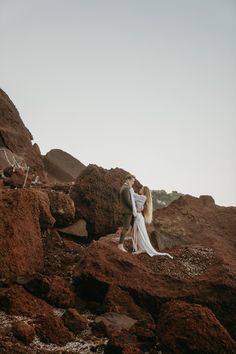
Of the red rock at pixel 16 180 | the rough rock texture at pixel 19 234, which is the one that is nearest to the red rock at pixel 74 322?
the rough rock texture at pixel 19 234

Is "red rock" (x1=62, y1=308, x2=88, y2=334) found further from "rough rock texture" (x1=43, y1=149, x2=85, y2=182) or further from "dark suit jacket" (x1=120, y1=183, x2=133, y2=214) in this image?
"rough rock texture" (x1=43, y1=149, x2=85, y2=182)

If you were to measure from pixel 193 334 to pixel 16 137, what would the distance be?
52.8 feet

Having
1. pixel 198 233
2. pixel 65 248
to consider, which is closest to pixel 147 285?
pixel 65 248

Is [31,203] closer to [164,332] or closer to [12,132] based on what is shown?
[164,332]

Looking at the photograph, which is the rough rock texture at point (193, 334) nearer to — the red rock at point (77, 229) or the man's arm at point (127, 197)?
the man's arm at point (127, 197)

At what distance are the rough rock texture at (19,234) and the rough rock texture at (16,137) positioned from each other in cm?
991

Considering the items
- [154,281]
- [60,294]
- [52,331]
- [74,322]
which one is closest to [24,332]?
[52,331]

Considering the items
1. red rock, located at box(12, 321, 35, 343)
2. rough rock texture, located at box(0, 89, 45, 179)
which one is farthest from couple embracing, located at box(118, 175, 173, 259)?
rough rock texture, located at box(0, 89, 45, 179)

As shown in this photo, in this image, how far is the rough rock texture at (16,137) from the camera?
18.0 metres

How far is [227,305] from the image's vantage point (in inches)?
250

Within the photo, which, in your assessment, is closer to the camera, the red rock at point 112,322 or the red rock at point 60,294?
the red rock at point 112,322

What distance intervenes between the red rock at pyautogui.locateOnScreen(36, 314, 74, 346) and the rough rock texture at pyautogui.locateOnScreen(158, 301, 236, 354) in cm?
126

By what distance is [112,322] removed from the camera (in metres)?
5.55

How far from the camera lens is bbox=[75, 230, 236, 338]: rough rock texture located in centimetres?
641
